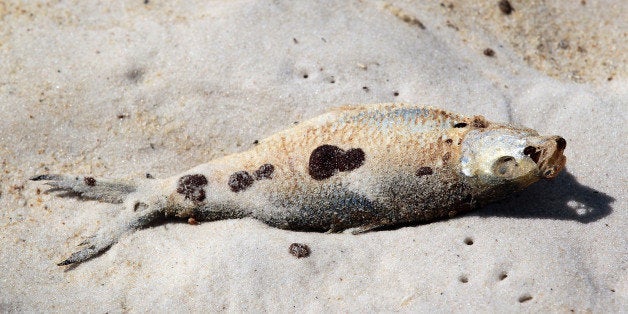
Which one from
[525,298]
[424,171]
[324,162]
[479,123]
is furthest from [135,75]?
[525,298]

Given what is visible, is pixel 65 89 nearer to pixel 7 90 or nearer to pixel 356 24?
pixel 7 90

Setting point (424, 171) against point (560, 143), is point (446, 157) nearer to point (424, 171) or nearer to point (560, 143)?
point (424, 171)

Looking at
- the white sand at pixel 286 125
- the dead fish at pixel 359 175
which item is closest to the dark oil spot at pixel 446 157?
the dead fish at pixel 359 175

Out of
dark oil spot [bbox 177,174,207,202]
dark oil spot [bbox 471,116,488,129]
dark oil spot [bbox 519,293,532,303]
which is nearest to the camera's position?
dark oil spot [bbox 519,293,532,303]

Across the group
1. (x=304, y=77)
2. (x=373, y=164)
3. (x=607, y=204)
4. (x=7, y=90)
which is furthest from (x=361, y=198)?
(x=7, y=90)

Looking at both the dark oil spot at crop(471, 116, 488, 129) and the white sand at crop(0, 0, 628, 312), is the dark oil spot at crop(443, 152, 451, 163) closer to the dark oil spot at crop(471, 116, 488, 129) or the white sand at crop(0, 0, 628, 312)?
the dark oil spot at crop(471, 116, 488, 129)

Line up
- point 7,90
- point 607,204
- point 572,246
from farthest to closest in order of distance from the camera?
point 7,90 < point 607,204 < point 572,246

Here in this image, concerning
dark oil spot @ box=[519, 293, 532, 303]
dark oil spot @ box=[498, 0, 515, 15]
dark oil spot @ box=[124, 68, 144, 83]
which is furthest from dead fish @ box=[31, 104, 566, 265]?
dark oil spot @ box=[498, 0, 515, 15]
